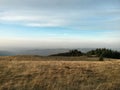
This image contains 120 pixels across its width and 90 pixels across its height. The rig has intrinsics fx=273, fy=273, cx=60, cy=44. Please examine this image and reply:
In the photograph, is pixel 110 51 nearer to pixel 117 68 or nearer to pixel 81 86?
pixel 117 68

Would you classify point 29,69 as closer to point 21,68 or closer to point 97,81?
point 21,68

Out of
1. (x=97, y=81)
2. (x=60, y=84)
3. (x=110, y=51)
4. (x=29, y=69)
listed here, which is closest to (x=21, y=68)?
(x=29, y=69)

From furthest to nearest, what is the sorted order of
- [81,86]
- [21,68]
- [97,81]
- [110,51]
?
[110,51]
[21,68]
[97,81]
[81,86]

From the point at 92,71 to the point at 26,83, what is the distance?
24.1ft

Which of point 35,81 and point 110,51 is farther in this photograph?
point 110,51

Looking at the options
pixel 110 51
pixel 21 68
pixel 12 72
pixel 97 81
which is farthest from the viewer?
pixel 110 51

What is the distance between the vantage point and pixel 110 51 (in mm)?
63531

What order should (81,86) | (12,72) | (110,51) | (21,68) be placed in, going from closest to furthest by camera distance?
1. (81,86)
2. (12,72)
3. (21,68)
4. (110,51)

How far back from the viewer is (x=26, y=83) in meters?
21.7

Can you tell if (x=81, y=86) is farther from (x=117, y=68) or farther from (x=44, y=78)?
(x=117, y=68)

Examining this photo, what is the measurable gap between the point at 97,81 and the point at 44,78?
443 cm

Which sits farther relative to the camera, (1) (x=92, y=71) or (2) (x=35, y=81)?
(1) (x=92, y=71)

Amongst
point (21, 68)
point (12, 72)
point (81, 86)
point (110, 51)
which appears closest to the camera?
point (81, 86)

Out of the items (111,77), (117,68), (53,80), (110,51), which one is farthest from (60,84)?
(110,51)
